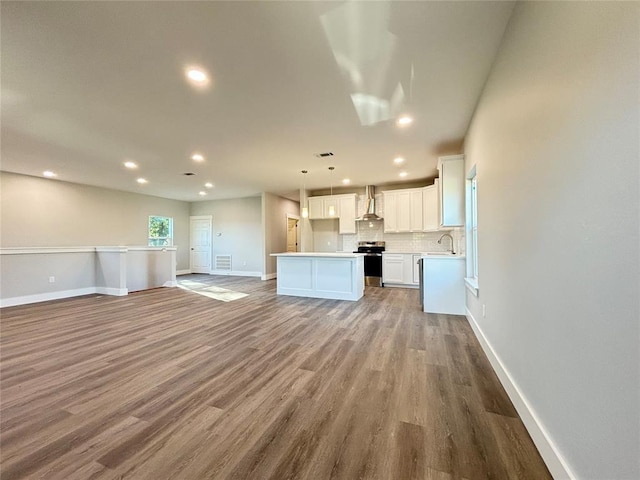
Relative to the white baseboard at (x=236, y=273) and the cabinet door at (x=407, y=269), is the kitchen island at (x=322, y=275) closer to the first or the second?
the cabinet door at (x=407, y=269)

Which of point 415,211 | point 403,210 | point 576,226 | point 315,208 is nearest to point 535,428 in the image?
point 576,226

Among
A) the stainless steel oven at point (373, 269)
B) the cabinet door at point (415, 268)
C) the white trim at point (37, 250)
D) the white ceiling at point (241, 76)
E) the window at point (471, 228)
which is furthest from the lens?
the stainless steel oven at point (373, 269)

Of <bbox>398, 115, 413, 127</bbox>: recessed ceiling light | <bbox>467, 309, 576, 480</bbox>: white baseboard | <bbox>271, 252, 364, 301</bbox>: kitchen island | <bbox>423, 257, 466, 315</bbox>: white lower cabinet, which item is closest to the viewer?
<bbox>467, 309, 576, 480</bbox>: white baseboard

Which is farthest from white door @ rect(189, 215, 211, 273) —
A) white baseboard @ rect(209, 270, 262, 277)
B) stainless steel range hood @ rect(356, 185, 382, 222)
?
stainless steel range hood @ rect(356, 185, 382, 222)

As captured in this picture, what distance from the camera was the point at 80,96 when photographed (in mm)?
2803

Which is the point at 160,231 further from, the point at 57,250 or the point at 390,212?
the point at 390,212

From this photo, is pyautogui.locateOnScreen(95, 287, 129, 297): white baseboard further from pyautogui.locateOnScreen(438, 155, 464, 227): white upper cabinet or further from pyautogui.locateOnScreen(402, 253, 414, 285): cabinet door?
pyautogui.locateOnScreen(438, 155, 464, 227): white upper cabinet

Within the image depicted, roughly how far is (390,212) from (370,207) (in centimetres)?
58

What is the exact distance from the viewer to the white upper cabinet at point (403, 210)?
6.76 metres

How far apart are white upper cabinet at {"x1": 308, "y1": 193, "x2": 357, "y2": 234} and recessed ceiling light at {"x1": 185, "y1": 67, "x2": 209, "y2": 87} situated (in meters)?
4.99

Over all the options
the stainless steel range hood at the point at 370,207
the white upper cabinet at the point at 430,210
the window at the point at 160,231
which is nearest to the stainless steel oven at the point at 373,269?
the stainless steel range hood at the point at 370,207

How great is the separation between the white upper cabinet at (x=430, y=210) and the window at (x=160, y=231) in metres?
Answer: 8.36

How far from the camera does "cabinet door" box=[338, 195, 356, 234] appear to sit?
294 inches

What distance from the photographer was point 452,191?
418 cm
